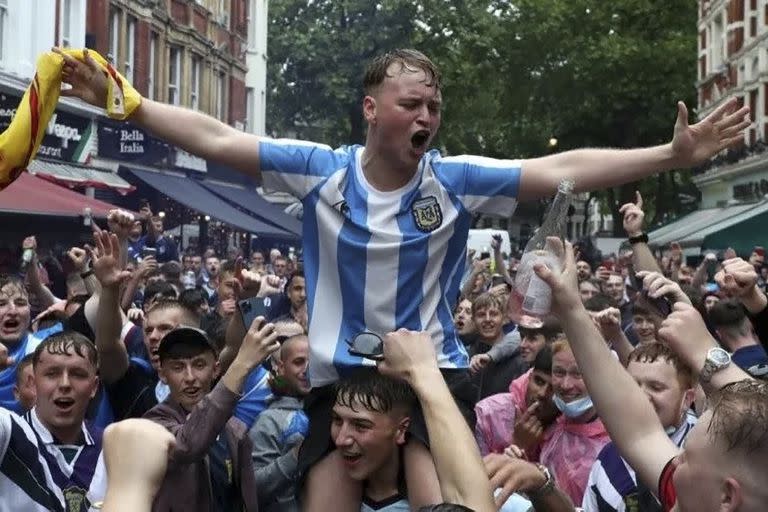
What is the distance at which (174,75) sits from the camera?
36469mm

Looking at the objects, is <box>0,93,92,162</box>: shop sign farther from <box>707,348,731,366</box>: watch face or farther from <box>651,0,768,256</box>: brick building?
<box>707,348,731,366</box>: watch face

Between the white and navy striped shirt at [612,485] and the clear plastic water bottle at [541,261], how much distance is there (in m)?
1.02

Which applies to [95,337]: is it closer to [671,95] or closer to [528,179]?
[528,179]

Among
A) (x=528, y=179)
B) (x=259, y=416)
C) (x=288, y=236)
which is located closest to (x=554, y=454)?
(x=259, y=416)

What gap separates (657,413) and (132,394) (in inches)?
101

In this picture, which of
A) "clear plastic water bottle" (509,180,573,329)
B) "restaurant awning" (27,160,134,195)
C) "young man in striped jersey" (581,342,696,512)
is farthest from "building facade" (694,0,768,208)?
"clear plastic water bottle" (509,180,573,329)

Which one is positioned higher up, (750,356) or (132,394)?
(750,356)

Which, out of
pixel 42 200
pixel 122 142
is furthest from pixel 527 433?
pixel 122 142

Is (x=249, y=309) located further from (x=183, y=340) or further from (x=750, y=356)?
(x=750, y=356)

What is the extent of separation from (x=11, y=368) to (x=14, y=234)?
1637 cm

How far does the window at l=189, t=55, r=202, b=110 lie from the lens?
1512 inches

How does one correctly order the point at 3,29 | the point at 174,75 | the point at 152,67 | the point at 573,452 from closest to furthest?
the point at 573,452 → the point at 3,29 → the point at 152,67 → the point at 174,75

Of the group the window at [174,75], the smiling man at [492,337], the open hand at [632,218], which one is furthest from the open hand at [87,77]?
the window at [174,75]

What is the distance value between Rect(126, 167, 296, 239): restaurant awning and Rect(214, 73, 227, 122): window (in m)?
4.75
